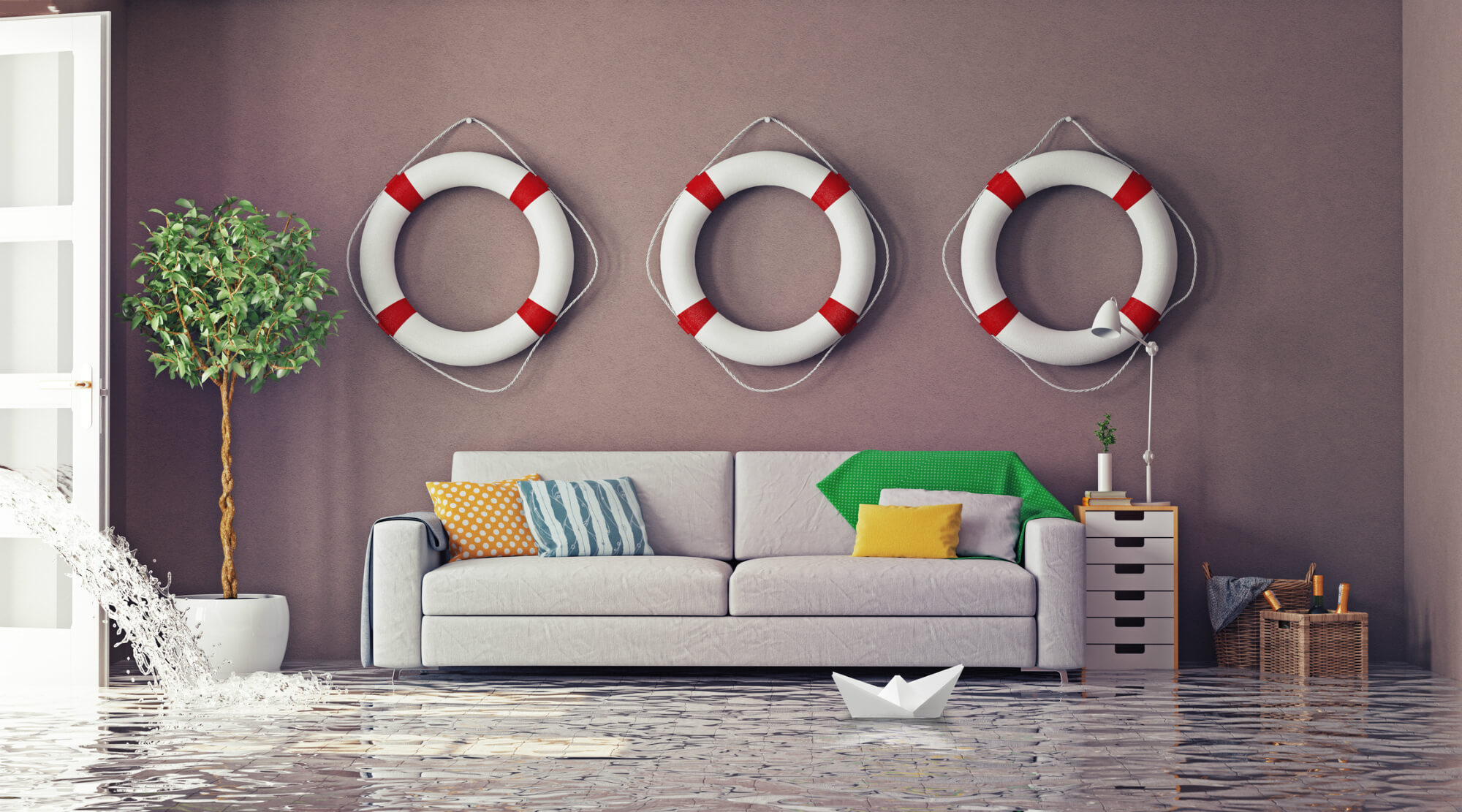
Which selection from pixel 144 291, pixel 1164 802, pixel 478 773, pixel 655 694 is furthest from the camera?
pixel 144 291

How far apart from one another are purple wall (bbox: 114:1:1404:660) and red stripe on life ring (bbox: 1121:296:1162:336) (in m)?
0.12

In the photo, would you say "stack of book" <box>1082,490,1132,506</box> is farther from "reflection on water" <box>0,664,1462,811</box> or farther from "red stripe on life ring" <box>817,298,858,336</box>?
"red stripe on life ring" <box>817,298,858,336</box>

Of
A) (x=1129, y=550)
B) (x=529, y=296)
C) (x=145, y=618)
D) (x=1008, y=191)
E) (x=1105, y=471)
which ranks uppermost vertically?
(x=1008, y=191)

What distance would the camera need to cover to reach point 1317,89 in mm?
3809

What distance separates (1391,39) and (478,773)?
3.47 meters

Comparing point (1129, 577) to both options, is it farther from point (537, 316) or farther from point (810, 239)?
point (537, 316)

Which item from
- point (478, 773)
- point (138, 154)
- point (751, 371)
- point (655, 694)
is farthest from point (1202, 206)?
point (138, 154)

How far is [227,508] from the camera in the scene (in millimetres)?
3512

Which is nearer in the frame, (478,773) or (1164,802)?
(1164,802)

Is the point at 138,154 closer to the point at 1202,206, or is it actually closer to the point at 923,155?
the point at 923,155

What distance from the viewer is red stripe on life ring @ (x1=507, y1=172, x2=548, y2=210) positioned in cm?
383

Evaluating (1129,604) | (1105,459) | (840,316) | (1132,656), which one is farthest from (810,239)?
(1132,656)

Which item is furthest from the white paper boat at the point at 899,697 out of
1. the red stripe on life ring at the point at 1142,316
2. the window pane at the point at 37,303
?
the window pane at the point at 37,303

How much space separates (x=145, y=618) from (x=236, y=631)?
0.23m
